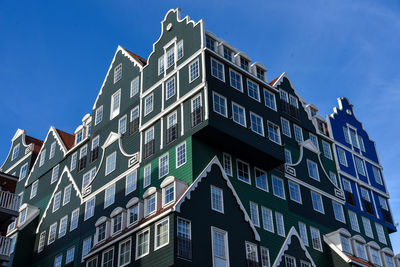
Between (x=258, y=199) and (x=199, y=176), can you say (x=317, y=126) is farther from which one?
(x=199, y=176)

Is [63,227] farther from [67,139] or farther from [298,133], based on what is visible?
[298,133]

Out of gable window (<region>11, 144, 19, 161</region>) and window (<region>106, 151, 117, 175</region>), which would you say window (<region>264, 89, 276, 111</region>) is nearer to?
window (<region>106, 151, 117, 175</region>)

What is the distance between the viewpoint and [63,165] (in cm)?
6775

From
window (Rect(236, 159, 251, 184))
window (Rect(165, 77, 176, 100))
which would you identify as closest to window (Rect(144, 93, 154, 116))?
window (Rect(165, 77, 176, 100))

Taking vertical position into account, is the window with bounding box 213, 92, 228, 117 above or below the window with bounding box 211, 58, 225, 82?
below

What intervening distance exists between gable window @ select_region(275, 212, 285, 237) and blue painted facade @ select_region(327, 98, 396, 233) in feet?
42.3

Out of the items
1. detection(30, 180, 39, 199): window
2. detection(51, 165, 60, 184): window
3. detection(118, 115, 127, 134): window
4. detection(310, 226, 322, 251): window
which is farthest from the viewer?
detection(30, 180, 39, 199): window

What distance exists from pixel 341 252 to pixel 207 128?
18.7 metres

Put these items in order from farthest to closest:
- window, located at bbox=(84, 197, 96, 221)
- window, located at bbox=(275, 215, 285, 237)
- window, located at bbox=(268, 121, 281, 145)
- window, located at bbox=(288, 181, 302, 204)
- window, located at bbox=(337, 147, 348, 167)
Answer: window, located at bbox=(337, 147, 348, 167)
window, located at bbox=(84, 197, 96, 221)
window, located at bbox=(288, 181, 302, 204)
window, located at bbox=(268, 121, 281, 145)
window, located at bbox=(275, 215, 285, 237)

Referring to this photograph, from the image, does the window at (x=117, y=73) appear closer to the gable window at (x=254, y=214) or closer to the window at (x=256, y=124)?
the window at (x=256, y=124)

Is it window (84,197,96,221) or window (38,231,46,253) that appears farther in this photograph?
window (38,231,46,253)

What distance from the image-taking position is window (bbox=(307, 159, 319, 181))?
201 feet

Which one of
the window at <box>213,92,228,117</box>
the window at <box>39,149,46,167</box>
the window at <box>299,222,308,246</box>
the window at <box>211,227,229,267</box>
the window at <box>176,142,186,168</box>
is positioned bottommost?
the window at <box>211,227,229,267</box>

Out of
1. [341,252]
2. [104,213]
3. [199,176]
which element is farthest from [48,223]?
[341,252]
